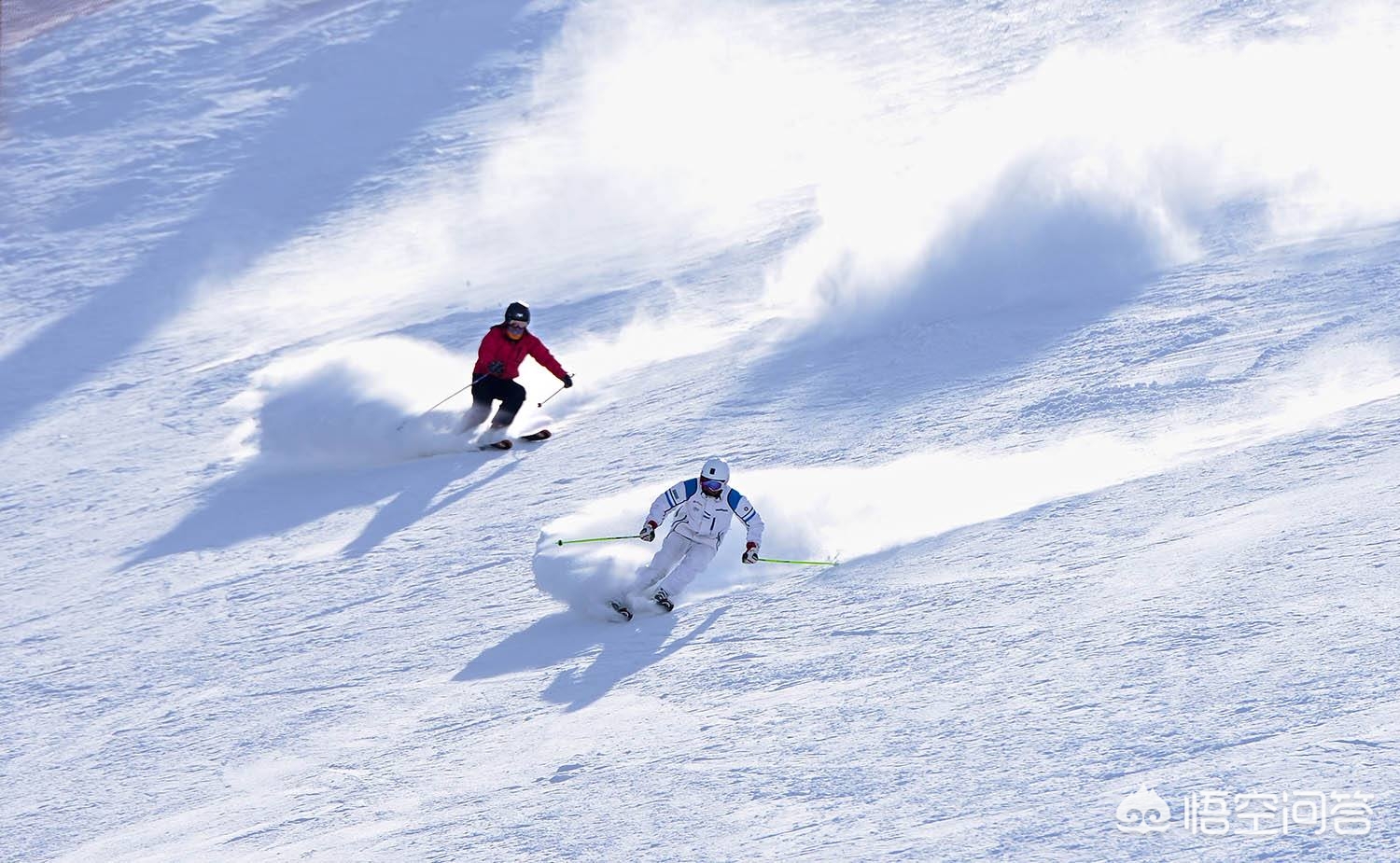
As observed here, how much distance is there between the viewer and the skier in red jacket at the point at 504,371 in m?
10.8

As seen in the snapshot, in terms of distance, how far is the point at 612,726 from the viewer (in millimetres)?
6770

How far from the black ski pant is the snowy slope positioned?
0.74 ft

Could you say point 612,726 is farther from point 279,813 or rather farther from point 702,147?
point 702,147

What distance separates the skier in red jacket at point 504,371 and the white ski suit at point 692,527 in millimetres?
2988

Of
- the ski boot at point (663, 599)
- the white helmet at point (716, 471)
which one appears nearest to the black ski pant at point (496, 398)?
the white helmet at point (716, 471)

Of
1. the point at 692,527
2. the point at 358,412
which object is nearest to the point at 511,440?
the point at 358,412

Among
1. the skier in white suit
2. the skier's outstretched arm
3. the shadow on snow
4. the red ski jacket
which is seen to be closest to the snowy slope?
the shadow on snow

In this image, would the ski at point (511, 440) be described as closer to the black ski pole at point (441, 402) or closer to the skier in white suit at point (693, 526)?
the black ski pole at point (441, 402)

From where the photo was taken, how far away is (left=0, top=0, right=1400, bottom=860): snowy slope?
6.17 metres

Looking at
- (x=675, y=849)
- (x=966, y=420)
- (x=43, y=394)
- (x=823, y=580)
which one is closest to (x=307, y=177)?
(x=43, y=394)

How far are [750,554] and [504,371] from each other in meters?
3.58

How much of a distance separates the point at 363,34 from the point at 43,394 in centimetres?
942

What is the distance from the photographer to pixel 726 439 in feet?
33.6

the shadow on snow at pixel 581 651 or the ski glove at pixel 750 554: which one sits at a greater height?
the ski glove at pixel 750 554
